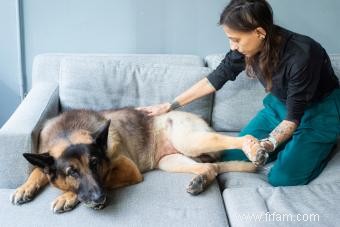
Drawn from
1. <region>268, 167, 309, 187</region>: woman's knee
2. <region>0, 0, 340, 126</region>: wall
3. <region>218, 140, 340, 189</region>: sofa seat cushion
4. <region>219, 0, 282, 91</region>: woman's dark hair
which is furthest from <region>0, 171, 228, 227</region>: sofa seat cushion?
<region>0, 0, 340, 126</region>: wall

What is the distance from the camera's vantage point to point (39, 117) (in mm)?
2283

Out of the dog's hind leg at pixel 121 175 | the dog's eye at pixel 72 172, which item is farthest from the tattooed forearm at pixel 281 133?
the dog's eye at pixel 72 172

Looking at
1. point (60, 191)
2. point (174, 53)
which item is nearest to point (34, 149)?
point (60, 191)

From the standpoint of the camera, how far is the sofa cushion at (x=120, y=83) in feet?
8.73

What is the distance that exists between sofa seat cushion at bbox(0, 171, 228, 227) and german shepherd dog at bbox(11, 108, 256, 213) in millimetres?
45

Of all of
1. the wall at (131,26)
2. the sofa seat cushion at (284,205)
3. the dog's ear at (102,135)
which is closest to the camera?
the sofa seat cushion at (284,205)

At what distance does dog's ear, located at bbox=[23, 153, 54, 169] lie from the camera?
186 cm

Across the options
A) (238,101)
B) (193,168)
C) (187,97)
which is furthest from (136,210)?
(238,101)

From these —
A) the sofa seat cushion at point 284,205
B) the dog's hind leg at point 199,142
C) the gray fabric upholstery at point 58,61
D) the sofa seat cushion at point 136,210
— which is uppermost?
the gray fabric upholstery at point 58,61

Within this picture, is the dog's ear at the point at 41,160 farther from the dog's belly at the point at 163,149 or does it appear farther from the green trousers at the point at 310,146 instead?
the green trousers at the point at 310,146

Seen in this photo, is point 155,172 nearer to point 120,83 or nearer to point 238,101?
point 120,83

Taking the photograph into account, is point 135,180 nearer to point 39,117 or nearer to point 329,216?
point 39,117

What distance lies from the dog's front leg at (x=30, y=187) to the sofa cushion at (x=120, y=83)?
68 centimetres

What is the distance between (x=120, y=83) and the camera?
8.82ft
